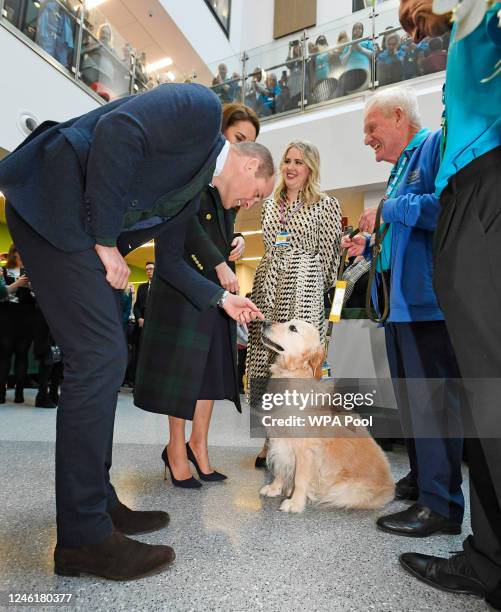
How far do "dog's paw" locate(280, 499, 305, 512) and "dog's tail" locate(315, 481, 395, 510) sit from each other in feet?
0.36

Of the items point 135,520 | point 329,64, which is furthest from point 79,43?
point 135,520

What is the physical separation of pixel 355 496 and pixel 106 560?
1131 millimetres

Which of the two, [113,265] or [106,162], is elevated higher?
[106,162]

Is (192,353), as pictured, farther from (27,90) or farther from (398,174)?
(27,90)

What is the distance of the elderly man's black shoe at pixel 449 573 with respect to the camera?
123 cm

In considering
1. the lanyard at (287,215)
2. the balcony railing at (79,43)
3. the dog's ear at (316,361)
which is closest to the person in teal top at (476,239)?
the dog's ear at (316,361)

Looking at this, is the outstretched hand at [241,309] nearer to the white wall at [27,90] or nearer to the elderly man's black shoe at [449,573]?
the elderly man's black shoe at [449,573]

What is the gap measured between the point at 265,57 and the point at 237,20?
6498 millimetres

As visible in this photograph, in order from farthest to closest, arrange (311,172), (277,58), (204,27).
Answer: (204,27)
(277,58)
(311,172)

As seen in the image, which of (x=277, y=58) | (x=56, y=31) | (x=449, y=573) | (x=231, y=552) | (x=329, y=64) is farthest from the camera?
(x=277, y=58)

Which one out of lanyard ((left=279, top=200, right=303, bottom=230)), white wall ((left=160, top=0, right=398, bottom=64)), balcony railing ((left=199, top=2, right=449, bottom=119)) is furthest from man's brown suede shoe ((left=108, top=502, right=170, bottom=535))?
white wall ((left=160, top=0, right=398, bottom=64))

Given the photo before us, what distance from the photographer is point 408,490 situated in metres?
2.18

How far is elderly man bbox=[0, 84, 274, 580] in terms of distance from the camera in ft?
3.89

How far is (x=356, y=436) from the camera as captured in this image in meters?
2.10
